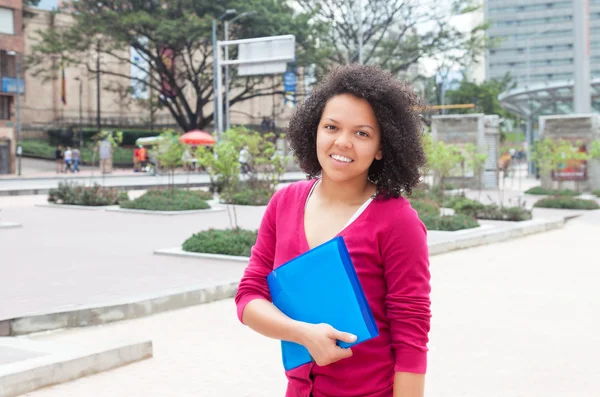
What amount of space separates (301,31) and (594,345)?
38131 millimetres

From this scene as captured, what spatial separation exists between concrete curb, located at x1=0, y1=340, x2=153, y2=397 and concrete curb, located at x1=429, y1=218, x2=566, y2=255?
7039mm

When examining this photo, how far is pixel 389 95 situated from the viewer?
2.35 metres

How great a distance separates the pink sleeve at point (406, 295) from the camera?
2.20m

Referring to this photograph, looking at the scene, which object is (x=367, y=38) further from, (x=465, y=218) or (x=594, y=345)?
(x=594, y=345)

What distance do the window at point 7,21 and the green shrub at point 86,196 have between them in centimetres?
2685

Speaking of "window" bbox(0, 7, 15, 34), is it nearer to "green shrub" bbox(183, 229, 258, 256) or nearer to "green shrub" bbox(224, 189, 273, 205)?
"green shrub" bbox(224, 189, 273, 205)

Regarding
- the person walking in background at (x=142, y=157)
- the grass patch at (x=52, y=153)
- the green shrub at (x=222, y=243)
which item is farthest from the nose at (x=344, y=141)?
the grass patch at (x=52, y=153)

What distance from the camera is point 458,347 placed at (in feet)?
21.6

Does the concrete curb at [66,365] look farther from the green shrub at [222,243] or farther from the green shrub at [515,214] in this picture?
the green shrub at [515,214]

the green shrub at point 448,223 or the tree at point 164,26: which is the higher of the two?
the tree at point 164,26

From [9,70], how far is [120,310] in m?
42.8

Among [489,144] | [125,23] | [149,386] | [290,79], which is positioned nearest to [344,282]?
[149,386]

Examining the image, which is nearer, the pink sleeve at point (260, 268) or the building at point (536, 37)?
the pink sleeve at point (260, 268)

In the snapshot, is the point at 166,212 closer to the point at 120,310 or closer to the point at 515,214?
the point at 515,214
